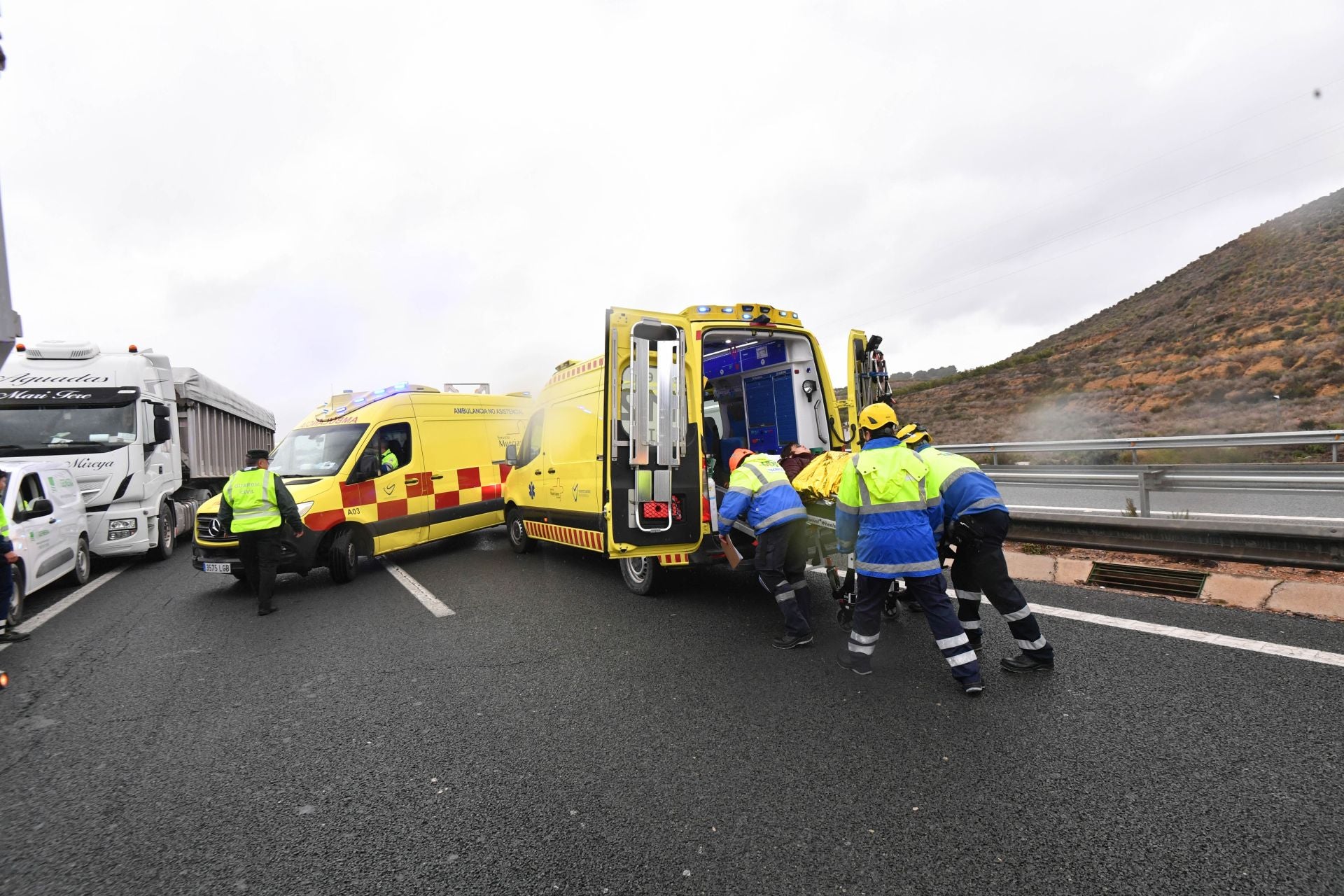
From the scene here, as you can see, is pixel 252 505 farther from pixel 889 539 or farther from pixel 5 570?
pixel 889 539

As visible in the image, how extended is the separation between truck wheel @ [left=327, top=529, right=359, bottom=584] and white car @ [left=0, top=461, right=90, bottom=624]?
2.44 metres

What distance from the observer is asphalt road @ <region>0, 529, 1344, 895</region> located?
227cm

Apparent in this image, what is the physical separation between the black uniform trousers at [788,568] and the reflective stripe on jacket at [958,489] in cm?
98

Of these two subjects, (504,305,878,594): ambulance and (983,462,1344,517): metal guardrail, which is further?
(983,462,1344,517): metal guardrail

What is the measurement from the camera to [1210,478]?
8.01 metres

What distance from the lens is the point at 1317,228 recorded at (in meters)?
35.9

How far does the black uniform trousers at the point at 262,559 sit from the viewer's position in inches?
240

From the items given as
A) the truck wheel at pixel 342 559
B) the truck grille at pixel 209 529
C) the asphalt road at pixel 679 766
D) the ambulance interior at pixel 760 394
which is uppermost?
the ambulance interior at pixel 760 394

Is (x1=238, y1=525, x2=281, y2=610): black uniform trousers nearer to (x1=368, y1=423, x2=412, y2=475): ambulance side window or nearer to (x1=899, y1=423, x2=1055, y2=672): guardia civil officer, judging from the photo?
(x1=368, y1=423, x2=412, y2=475): ambulance side window

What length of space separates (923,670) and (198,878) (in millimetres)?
3465

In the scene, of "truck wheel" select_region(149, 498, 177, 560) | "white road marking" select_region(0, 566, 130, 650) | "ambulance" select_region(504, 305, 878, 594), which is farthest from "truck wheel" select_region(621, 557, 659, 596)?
"truck wheel" select_region(149, 498, 177, 560)

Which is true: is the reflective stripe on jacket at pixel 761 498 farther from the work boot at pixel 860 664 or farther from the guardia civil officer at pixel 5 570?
the guardia civil officer at pixel 5 570

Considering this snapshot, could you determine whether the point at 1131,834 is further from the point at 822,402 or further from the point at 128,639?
the point at 128,639

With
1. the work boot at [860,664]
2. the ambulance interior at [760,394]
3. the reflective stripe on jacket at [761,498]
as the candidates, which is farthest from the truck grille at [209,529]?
the work boot at [860,664]
